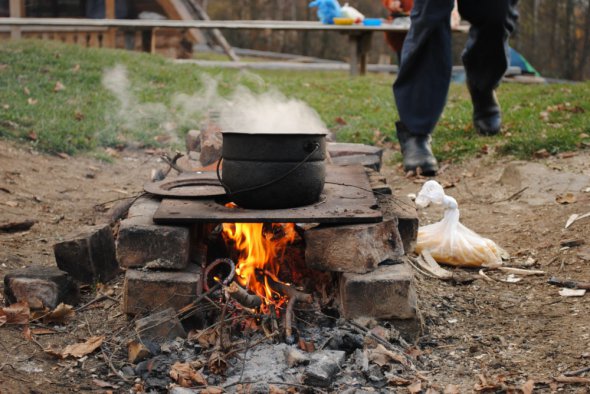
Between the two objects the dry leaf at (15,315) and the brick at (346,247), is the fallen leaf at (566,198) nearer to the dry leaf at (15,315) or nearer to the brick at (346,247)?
the brick at (346,247)

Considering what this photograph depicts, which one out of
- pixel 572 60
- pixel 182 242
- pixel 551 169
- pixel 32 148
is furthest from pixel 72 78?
pixel 572 60

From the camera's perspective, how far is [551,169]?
17.4ft

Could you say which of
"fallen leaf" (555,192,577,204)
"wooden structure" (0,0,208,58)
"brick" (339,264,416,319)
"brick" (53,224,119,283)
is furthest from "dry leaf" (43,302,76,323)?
"wooden structure" (0,0,208,58)

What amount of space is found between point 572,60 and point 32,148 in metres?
12.6

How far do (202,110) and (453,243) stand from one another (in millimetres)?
4595

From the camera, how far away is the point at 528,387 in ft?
8.50

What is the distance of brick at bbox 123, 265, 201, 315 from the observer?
303 cm

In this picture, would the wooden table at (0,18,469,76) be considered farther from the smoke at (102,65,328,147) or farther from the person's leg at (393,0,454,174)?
the person's leg at (393,0,454,174)

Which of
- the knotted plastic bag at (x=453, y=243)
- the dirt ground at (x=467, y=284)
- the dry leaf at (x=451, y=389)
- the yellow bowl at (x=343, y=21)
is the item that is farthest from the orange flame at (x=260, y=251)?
the yellow bowl at (x=343, y=21)

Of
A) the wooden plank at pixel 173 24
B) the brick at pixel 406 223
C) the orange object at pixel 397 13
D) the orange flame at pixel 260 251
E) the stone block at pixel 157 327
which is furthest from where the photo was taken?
the orange object at pixel 397 13

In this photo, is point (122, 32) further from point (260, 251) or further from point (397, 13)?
point (260, 251)

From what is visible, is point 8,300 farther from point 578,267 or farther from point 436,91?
point 436,91

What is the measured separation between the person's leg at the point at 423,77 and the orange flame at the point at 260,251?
6.36 feet

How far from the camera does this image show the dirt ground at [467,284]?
2.78 m
